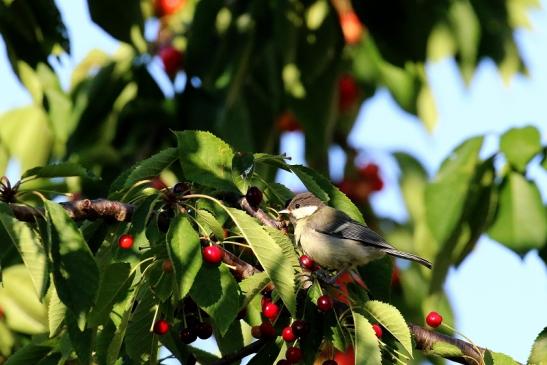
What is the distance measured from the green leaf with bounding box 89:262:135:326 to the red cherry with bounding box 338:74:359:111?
162 inches

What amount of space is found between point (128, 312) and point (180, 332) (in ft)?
1.11

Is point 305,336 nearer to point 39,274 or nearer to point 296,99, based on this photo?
A: point 39,274

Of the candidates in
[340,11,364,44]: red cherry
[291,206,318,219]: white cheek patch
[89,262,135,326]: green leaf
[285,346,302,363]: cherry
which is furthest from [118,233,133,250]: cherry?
[340,11,364,44]: red cherry

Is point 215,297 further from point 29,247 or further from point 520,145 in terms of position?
point 520,145

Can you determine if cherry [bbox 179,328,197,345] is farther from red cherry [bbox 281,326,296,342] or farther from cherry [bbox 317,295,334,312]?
cherry [bbox 317,295,334,312]

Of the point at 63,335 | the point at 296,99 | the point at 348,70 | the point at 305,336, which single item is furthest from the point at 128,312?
the point at 348,70

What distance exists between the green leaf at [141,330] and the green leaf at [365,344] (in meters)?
0.58

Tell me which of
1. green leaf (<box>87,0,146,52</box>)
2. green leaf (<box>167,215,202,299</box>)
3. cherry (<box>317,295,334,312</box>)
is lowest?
cherry (<box>317,295,334,312</box>)

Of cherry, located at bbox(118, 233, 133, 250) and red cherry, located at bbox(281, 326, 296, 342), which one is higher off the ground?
cherry, located at bbox(118, 233, 133, 250)

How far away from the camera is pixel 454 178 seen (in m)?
5.02

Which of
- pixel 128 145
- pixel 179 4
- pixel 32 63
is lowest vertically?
pixel 128 145

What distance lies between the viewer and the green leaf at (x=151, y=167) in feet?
11.3

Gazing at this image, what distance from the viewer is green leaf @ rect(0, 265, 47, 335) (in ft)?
16.0

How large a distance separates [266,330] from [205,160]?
20.9 inches
